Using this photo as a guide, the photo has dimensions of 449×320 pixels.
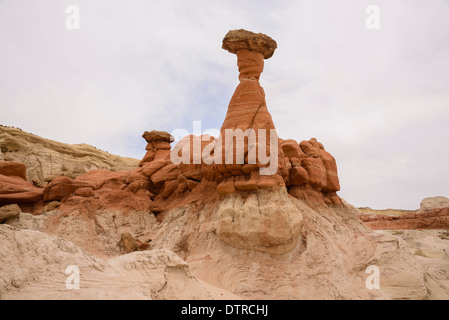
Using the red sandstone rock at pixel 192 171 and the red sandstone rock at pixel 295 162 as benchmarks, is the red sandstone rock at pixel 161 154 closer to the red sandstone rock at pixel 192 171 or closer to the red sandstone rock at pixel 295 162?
the red sandstone rock at pixel 192 171

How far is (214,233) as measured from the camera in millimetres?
12664

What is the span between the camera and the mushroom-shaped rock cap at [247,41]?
13.8 meters

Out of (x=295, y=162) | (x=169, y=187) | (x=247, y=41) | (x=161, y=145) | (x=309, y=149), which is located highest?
(x=247, y=41)

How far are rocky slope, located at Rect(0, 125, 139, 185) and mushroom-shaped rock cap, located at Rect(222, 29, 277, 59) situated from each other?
2167cm

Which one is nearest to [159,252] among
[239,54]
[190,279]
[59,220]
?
[190,279]

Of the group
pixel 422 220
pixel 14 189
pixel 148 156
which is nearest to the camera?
pixel 14 189

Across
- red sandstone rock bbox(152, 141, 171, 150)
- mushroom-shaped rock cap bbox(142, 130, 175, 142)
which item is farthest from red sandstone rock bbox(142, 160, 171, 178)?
mushroom-shaped rock cap bbox(142, 130, 175, 142)

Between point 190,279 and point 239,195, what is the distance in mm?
4620

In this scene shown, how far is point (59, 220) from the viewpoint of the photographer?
47.6ft

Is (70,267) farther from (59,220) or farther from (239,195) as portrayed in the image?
(59,220)

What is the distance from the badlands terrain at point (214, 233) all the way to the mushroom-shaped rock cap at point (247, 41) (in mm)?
45

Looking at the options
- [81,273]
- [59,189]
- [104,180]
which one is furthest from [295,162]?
[59,189]

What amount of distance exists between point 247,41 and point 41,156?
27.0 m

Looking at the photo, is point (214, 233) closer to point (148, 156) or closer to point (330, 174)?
point (330, 174)
